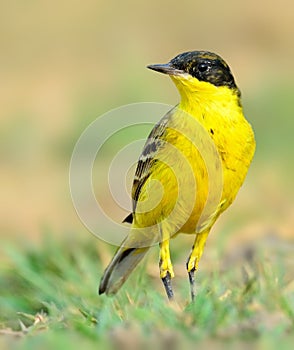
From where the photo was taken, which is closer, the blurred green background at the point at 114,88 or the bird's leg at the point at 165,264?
the bird's leg at the point at 165,264

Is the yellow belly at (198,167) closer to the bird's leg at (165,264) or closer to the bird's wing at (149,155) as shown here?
the bird's wing at (149,155)

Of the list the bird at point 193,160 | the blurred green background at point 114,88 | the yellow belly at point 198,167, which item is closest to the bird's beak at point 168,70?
the bird at point 193,160

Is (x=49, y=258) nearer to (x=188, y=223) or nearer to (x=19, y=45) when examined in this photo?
(x=188, y=223)

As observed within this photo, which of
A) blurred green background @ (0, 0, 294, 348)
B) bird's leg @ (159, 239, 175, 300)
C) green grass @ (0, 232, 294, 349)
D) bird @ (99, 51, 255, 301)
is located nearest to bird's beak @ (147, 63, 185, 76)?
bird @ (99, 51, 255, 301)

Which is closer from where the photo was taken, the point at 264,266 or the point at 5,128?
the point at 264,266

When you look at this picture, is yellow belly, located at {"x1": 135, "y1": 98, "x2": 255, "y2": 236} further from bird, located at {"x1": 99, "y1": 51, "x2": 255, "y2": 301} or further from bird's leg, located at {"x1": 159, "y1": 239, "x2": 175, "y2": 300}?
bird's leg, located at {"x1": 159, "y1": 239, "x2": 175, "y2": 300}

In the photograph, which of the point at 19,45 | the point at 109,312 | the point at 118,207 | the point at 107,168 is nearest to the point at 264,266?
the point at 109,312
